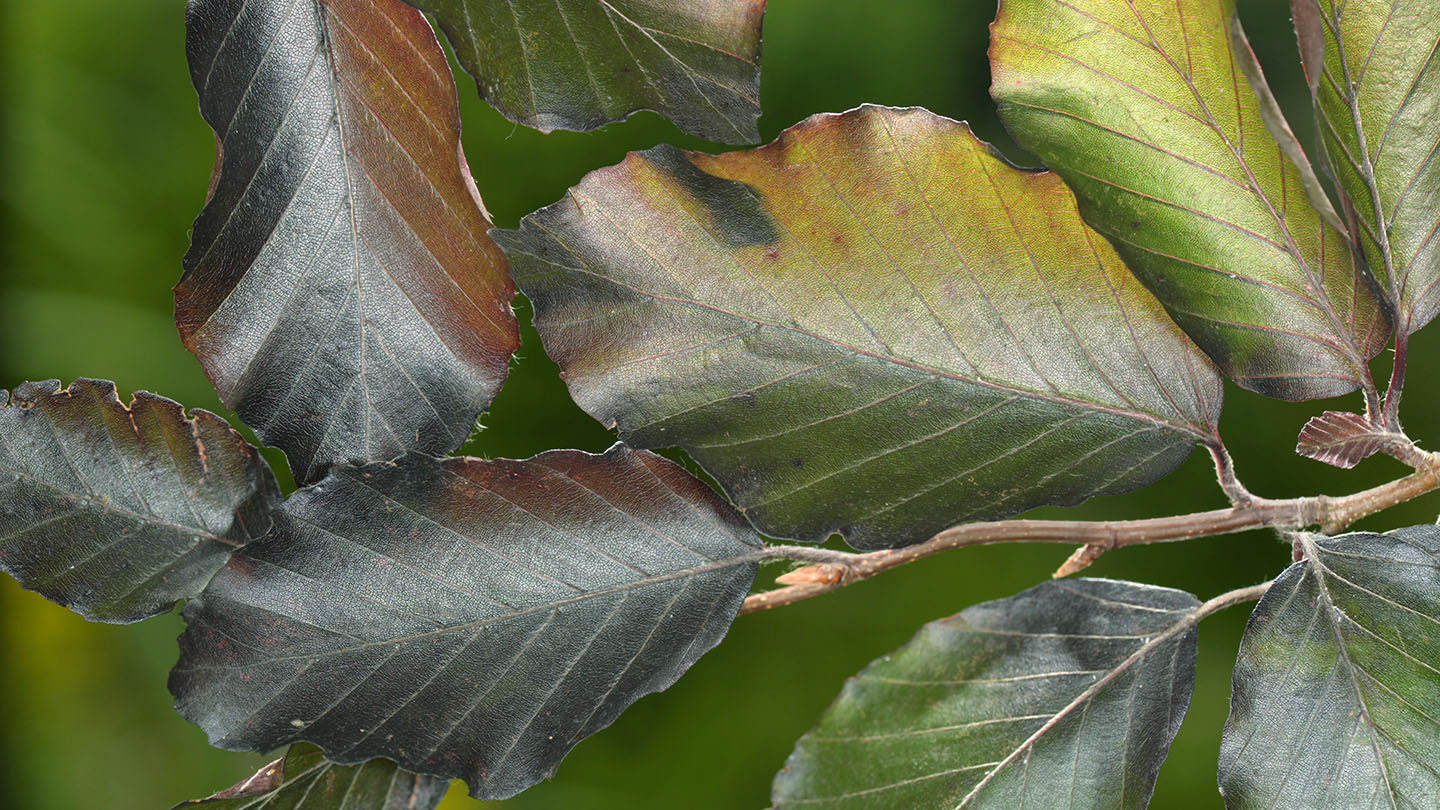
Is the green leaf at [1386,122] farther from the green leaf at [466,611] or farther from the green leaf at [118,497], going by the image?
the green leaf at [118,497]

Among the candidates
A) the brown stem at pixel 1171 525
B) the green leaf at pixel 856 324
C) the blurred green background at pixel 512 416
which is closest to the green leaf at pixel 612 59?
the green leaf at pixel 856 324

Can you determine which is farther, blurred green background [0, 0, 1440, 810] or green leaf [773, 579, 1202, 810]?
blurred green background [0, 0, 1440, 810]

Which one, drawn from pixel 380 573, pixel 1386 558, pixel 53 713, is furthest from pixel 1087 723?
pixel 53 713

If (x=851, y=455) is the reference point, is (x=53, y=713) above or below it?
below

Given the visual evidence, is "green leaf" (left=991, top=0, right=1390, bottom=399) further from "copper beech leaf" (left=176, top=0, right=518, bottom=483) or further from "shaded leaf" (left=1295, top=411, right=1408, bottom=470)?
"copper beech leaf" (left=176, top=0, right=518, bottom=483)

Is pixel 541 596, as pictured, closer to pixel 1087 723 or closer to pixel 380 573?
pixel 380 573

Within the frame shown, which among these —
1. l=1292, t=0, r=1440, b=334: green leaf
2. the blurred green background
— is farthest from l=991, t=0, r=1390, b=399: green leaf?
the blurred green background
